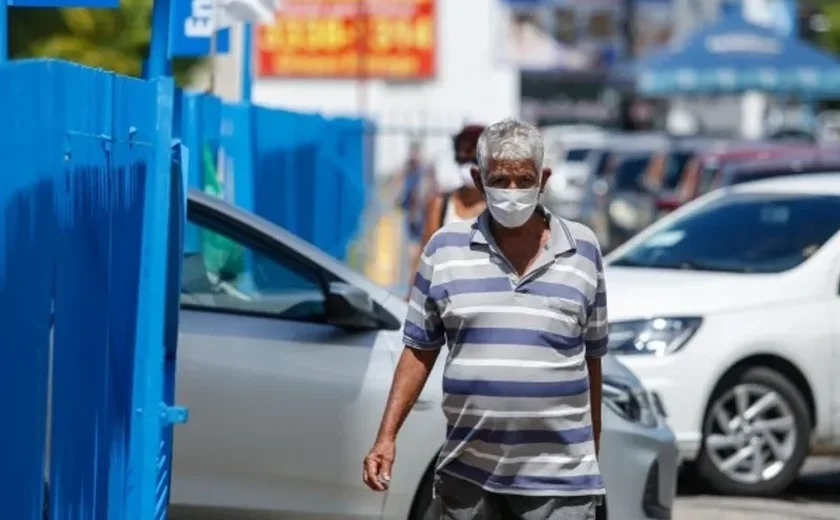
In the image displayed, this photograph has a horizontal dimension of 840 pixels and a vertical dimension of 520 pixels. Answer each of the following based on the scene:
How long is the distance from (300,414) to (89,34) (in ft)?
91.0

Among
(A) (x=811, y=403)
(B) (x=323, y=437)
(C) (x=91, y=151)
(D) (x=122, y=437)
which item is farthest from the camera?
(A) (x=811, y=403)

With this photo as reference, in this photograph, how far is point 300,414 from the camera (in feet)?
24.1

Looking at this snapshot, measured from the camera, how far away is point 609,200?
27016 millimetres

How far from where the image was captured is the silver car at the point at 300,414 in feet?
24.0

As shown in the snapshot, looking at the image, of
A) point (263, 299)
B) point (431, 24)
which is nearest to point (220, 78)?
point (263, 299)

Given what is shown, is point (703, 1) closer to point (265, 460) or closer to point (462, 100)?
point (462, 100)

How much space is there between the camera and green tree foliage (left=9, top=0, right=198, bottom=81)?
33.6m

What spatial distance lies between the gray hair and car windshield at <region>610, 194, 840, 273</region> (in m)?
5.65

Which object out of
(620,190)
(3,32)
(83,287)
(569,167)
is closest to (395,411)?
(83,287)

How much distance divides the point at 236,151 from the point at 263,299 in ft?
15.9

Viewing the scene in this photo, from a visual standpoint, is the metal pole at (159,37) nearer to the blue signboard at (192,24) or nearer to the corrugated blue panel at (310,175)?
the blue signboard at (192,24)

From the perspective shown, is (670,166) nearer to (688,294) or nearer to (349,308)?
(688,294)

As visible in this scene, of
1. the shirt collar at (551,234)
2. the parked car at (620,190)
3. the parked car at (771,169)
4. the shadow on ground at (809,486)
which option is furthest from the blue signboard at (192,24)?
the parked car at (620,190)

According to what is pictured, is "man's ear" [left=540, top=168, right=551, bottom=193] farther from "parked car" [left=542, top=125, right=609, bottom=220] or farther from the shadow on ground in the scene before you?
"parked car" [left=542, top=125, right=609, bottom=220]
